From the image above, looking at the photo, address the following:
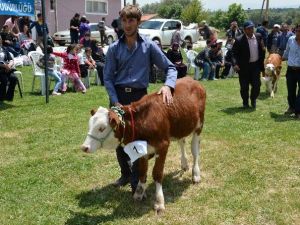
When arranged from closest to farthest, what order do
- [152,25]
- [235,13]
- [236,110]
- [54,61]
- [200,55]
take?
[236,110], [54,61], [200,55], [152,25], [235,13]

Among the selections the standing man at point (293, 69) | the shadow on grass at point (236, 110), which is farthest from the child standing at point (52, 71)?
the standing man at point (293, 69)

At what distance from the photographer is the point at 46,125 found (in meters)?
8.76

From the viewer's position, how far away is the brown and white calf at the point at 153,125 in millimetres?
4254

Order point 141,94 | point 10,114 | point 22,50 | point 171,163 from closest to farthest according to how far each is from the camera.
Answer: point 141,94 < point 171,163 < point 10,114 < point 22,50

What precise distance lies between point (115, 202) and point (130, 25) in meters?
1.98

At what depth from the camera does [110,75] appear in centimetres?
485

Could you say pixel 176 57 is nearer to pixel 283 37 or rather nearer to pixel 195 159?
pixel 283 37

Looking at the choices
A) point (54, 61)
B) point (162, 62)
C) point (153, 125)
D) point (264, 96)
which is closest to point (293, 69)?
point (264, 96)

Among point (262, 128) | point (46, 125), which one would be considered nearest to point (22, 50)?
point (46, 125)

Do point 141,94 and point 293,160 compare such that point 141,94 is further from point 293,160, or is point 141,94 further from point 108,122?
point 293,160

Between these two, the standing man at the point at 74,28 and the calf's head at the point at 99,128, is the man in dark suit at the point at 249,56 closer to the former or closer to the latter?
the calf's head at the point at 99,128

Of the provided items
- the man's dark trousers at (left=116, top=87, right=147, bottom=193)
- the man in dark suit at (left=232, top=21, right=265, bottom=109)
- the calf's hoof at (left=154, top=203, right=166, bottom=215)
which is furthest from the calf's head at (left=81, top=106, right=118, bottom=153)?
the man in dark suit at (left=232, top=21, right=265, bottom=109)

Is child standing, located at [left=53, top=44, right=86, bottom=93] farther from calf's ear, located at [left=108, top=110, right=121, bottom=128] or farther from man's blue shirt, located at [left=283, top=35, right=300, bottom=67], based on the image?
calf's ear, located at [left=108, top=110, right=121, bottom=128]

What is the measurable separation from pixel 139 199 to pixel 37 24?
15.5m
